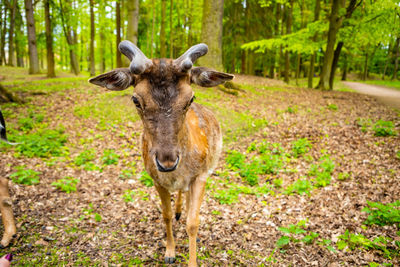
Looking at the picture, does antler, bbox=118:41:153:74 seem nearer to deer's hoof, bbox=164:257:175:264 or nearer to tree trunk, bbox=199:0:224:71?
deer's hoof, bbox=164:257:175:264

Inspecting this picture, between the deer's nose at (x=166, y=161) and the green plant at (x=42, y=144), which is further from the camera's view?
the green plant at (x=42, y=144)

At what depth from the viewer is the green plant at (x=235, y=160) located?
638 cm

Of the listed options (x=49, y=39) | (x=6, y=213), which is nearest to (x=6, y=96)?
(x=6, y=213)

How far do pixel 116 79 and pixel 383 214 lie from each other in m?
4.47

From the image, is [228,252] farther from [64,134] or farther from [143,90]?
[64,134]

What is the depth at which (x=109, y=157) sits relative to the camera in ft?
21.9

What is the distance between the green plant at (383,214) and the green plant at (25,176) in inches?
249

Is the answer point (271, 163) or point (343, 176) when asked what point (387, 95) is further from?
point (271, 163)

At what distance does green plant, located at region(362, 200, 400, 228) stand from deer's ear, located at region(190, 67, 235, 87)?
3.32 m

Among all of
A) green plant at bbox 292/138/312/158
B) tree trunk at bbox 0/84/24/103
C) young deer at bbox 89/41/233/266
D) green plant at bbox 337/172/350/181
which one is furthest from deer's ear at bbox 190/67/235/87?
tree trunk at bbox 0/84/24/103

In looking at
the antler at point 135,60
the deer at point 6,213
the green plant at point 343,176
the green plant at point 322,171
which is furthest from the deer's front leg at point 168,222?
the green plant at point 343,176

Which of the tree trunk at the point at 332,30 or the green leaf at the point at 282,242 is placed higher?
the tree trunk at the point at 332,30

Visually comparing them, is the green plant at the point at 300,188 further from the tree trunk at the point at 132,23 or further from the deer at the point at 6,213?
the tree trunk at the point at 132,23

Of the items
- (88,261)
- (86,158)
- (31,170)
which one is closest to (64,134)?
(86,158)
